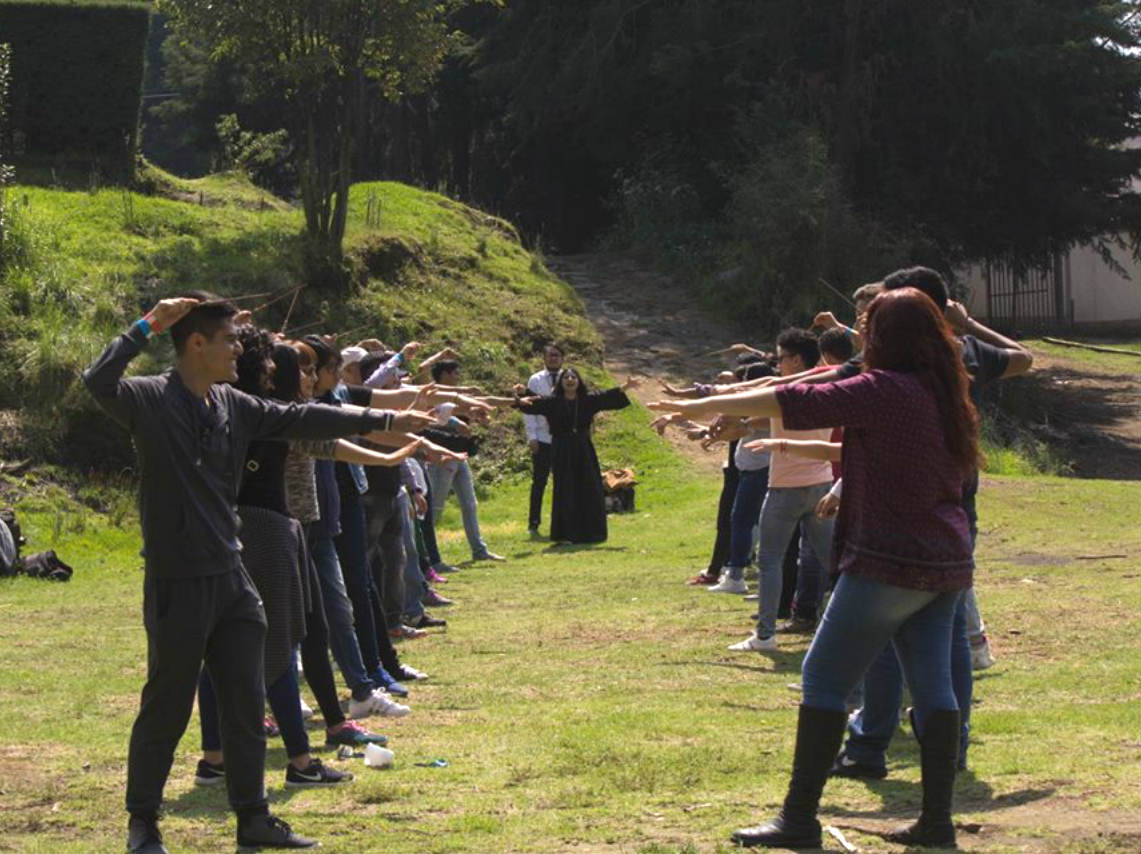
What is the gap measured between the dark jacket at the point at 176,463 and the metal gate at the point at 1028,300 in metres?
34.3

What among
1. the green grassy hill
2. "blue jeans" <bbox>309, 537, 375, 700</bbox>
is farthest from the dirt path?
"blue jeans" <bbox>309, 537, 375, 700</bbox>

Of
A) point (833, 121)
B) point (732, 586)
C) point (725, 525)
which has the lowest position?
point (732, 586)

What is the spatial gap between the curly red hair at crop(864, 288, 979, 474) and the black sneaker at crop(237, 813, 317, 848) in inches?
101

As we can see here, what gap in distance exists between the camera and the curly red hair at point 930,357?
589cm

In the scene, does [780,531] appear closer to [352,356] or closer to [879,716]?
[352,356]

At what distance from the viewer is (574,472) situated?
1823cm

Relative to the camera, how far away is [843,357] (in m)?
9.50

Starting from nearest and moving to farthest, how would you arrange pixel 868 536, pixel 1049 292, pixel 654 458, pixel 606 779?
pixel 868 536, pixel 606 779, pixel 654 458, pixel 1049 292

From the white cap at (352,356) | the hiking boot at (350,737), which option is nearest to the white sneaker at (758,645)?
the white cap at (352,356)

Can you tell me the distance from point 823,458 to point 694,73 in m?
26.2

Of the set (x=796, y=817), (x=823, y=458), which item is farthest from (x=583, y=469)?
(x=796, y=817)

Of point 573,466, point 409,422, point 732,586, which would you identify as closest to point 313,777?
point 409,422

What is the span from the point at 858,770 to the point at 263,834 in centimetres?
248

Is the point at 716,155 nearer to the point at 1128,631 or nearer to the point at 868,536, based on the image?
the point at 1128,631
